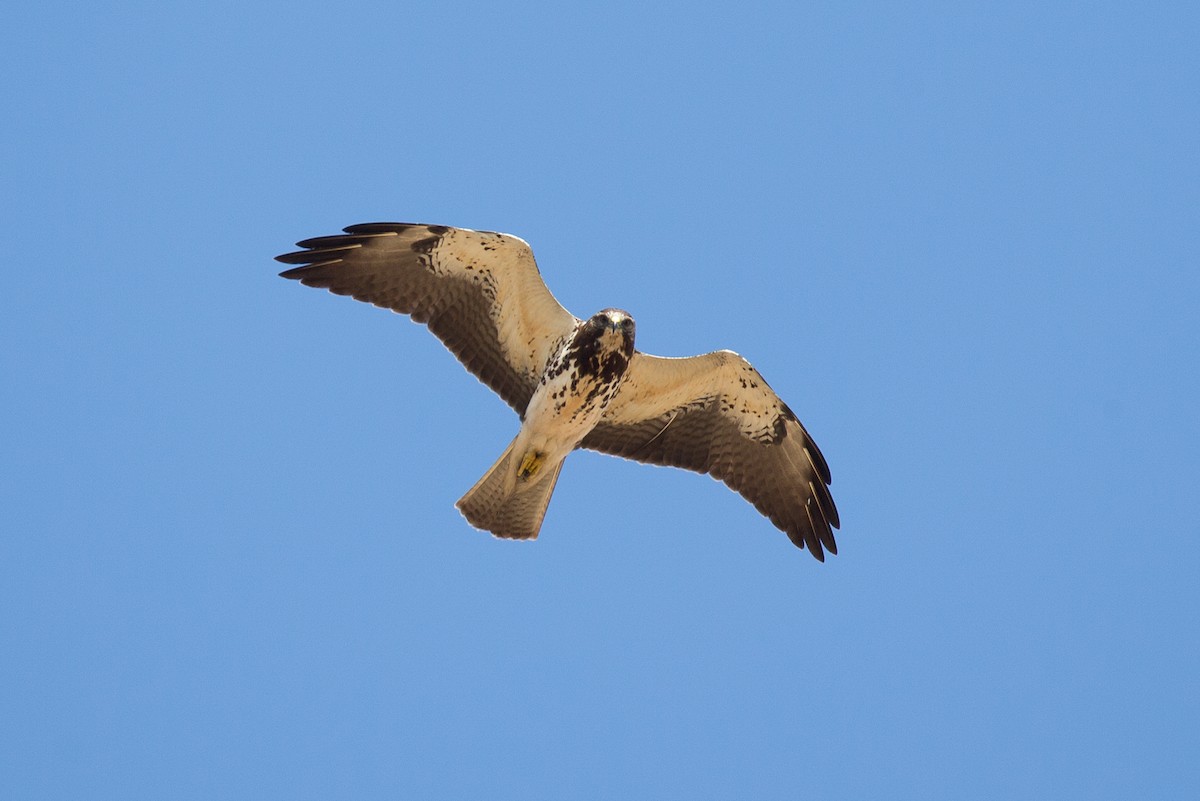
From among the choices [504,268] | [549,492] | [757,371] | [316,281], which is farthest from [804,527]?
[316,281]

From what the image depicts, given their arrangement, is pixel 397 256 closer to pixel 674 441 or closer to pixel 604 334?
pixel 604 334

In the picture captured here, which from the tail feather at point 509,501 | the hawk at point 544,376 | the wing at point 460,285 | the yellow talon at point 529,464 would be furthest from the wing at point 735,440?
the wing at point 460,285

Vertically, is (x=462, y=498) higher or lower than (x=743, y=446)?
lower

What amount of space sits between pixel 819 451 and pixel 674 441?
1.37 meters

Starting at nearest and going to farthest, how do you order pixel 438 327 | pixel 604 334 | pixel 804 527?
1. pixel 604 334
2. pixel 438 327
3. pixel 804 527

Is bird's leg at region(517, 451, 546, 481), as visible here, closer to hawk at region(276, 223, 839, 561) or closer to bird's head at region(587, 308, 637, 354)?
hawk at region(276, 223, 839, 561)

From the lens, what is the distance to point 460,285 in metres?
12.8

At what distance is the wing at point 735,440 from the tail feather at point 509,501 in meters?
0.71

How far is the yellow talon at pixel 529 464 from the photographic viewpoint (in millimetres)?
12609

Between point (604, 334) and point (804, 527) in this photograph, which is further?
point (804, 527)

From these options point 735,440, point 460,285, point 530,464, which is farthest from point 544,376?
point 735,440

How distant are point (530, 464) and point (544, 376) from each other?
31.3 inches

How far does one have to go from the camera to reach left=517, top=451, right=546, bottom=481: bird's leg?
496 inches

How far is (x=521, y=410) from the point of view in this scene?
1301 centimetres
